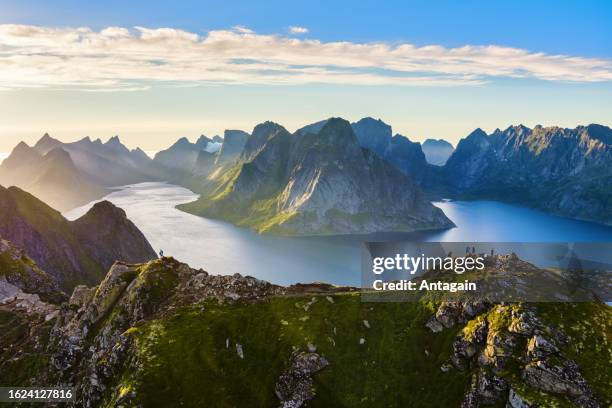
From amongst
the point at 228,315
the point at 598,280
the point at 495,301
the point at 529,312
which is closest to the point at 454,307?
the point at 495,301

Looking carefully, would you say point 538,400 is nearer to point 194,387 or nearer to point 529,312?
point 529,312

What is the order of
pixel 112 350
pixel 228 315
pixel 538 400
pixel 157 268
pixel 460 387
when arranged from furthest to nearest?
pixel 157 268 → pixel 228 315 → pixel 112 350 → pixel 460 387 → pixel 538 400

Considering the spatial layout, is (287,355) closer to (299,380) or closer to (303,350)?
(303,350)

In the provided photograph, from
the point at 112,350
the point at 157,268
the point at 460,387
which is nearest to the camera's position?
the point at 460,387

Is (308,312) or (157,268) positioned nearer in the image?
(308,312)

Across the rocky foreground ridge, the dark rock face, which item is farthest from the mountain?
the dark rock face

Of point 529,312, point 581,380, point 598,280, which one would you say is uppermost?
point 529,312

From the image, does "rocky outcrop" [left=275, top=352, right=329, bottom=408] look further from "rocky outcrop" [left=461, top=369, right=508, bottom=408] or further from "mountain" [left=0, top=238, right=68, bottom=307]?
"mountain" [left=0, top=238, right=68, bottom=307]

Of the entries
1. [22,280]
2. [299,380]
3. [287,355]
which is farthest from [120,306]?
[22,280]

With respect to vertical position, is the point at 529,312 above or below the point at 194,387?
above
